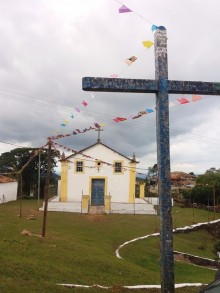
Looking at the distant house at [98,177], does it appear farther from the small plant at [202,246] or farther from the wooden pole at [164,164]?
the wooden pole at [164,164]

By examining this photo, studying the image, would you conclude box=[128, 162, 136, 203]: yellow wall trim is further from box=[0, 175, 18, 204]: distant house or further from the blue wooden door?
box=[0, 175, 18, 204]: distant house

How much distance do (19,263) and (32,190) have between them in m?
40.1

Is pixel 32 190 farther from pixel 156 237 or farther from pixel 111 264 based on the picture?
pixel 111 264

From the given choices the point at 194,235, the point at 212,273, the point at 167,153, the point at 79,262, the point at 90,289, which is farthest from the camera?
the point at 194,235

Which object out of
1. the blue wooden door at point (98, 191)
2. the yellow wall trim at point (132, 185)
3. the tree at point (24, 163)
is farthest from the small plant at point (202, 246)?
the tree at point (24, 163)

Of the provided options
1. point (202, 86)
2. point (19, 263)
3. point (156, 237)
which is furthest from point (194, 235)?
point (202, 86)

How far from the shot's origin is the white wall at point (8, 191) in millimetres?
35812

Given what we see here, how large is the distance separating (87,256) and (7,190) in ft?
88.1

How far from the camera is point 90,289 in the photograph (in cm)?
789

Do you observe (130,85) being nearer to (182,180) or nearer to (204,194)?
(204,194)

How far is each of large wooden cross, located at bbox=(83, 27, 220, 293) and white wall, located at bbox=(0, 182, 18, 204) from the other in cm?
3253

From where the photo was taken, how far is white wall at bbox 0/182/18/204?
35812 millimetres

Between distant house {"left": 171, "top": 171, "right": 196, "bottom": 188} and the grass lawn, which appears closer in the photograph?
the grass lawn

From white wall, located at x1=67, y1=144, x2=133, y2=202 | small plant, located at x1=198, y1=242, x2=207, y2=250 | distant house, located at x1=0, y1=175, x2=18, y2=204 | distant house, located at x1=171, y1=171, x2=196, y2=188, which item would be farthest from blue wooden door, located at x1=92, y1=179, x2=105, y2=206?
distant house, located at x1=171, y1=171, x2=196, y2=188
